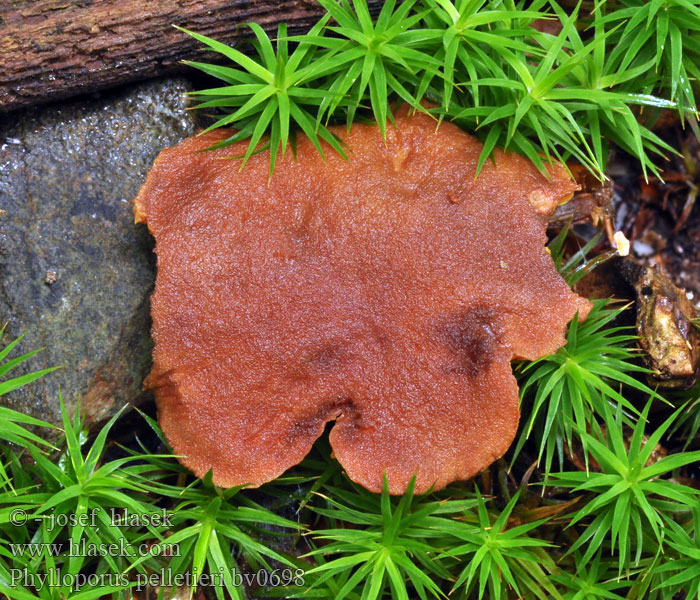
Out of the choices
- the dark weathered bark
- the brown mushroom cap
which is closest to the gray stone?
the dark weathered bark

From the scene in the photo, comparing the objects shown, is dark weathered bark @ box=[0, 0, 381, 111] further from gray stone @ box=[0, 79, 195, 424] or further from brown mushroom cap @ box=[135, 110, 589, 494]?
brown mushroom cap @ box=[135, 110, 589, 494]

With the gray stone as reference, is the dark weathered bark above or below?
above

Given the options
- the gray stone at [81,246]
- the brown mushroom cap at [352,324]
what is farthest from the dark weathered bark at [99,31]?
the brown mushroom cap at [352,324]

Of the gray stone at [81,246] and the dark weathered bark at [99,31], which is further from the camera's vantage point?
the gray stone at [81,246]

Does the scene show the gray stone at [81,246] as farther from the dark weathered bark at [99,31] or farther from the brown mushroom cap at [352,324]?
the brown mushroom cap at [352,324]

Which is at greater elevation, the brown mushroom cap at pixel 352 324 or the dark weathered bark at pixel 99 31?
the dark weathered bark at pixel 99 31

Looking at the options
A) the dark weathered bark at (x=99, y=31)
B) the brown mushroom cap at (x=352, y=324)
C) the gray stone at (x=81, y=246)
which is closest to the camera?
the brown mushroom cap at (x=352, y=324)

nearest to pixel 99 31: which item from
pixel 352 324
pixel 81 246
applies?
pixel 81 246
